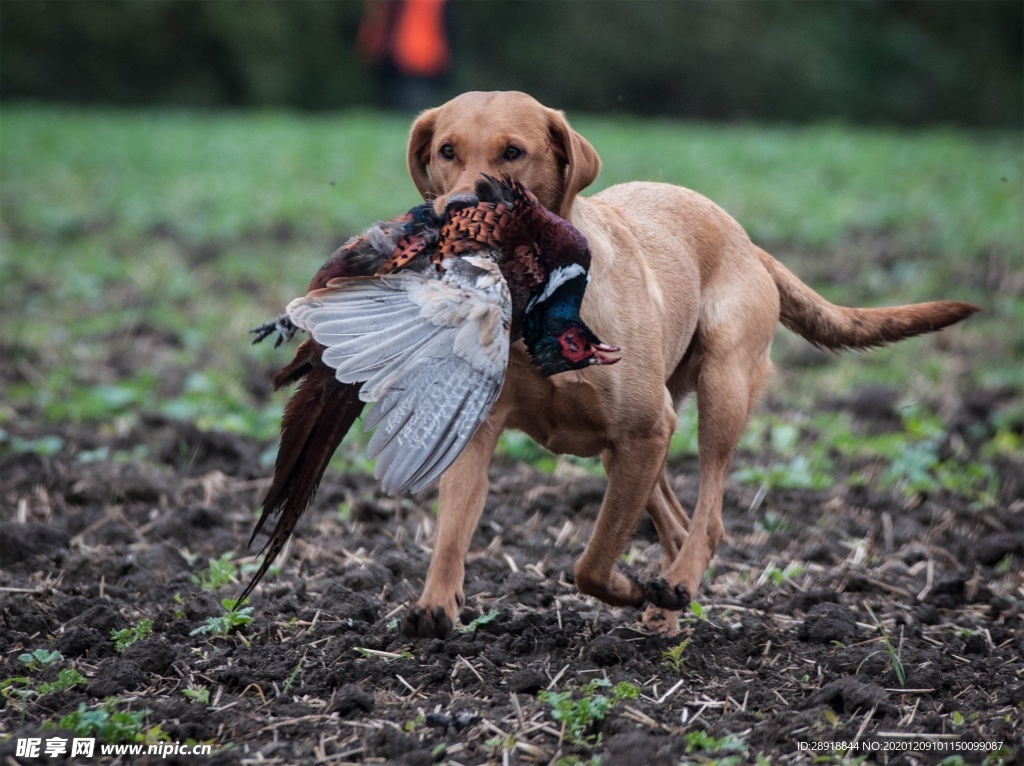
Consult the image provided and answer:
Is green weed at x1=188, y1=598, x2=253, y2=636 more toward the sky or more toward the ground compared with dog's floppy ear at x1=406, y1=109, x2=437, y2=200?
more toward the ground

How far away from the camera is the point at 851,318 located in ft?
16.9

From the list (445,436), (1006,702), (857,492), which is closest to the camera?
(445,436)

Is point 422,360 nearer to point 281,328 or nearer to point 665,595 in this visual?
point 281,328

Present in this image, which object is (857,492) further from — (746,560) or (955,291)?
(955,291)

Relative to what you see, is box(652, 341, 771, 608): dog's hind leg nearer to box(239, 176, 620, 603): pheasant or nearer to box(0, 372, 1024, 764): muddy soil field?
box(0, 372, 1024, 764): muddy soil field

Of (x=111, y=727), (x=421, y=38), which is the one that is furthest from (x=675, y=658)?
(x=421, y=38)

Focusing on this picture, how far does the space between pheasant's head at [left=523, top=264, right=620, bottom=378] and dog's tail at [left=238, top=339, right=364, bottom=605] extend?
573mm

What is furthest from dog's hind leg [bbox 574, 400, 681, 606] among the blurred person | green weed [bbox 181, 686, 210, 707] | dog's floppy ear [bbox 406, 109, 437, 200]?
the blurred person

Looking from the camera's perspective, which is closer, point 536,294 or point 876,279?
point 536,294

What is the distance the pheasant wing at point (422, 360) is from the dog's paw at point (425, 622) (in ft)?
2.43

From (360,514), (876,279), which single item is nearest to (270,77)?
(876,279)

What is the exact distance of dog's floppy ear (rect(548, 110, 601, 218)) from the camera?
4016 millimetres

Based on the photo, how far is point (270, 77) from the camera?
2888cm

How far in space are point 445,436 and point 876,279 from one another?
772 centimetres
